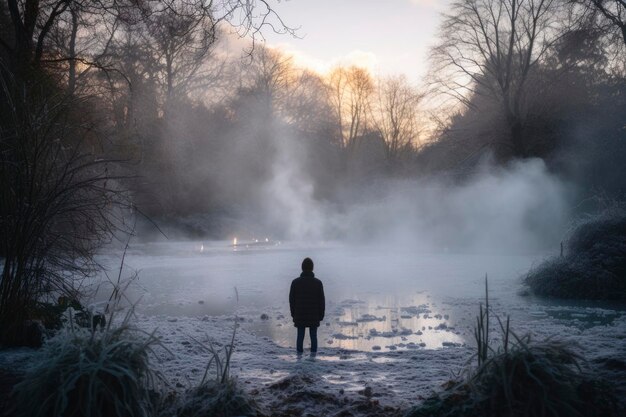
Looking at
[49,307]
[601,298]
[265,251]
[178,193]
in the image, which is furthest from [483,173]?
[49,307]

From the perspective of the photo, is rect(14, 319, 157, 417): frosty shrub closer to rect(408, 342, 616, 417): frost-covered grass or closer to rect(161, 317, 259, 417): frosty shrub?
rect(161, 317, 259, 417): frosty shrub

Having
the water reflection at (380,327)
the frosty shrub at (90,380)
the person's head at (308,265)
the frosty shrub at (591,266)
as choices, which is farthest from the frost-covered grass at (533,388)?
the frosty shrub at (591,266)

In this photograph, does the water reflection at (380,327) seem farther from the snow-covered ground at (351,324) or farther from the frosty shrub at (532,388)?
the frosty shrub at (532,388)

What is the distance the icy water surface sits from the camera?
9.58 metres

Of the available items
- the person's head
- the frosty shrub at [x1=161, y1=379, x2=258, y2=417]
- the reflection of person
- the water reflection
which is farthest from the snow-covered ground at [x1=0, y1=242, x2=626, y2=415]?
the person's head

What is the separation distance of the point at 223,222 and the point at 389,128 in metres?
28.0

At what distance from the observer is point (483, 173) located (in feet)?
105

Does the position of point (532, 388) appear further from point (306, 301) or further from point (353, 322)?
point (353, 322)

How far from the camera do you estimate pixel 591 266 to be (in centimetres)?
1381

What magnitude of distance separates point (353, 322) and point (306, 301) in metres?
2.45

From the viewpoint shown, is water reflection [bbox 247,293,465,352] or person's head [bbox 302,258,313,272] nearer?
person's head [bbox 302,258,313,272]

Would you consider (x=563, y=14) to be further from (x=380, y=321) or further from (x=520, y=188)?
(x=380, y=321)

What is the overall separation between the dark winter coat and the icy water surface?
64cm

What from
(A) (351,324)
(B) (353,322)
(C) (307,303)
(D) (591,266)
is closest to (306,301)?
(C) (307,303)
